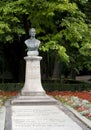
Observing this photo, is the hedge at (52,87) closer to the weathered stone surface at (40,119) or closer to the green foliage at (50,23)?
A: the green foliage at (50,23)

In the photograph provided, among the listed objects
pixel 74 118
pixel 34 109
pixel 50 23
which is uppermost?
pixel 50 23

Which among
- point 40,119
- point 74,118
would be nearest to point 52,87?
point 74,118

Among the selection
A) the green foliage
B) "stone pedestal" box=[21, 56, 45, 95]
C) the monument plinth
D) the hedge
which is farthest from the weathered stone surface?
the hedge

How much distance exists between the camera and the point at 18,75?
28.4 m

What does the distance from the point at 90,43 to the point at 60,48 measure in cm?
230

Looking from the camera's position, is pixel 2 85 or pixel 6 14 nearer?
pixel 6 14

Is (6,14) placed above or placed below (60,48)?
above

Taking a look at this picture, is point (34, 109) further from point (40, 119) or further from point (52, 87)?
point (52, 87)

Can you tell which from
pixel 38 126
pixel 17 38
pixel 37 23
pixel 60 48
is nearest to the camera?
pixel 38 126

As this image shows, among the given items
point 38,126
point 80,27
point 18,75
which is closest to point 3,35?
point 80,27

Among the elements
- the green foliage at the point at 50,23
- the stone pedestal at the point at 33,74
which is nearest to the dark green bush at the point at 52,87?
the green foliage at the point at 50,23

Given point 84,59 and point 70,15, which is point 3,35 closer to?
point 70,15

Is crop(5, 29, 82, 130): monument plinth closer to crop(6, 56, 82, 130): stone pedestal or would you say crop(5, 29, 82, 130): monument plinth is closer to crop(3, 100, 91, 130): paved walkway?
crop(6, 56, 82, 130): stone pedestal

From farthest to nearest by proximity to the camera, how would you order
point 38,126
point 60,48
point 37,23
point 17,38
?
point 17,38 < point 37,23 < point 60,48 < point 38,126
